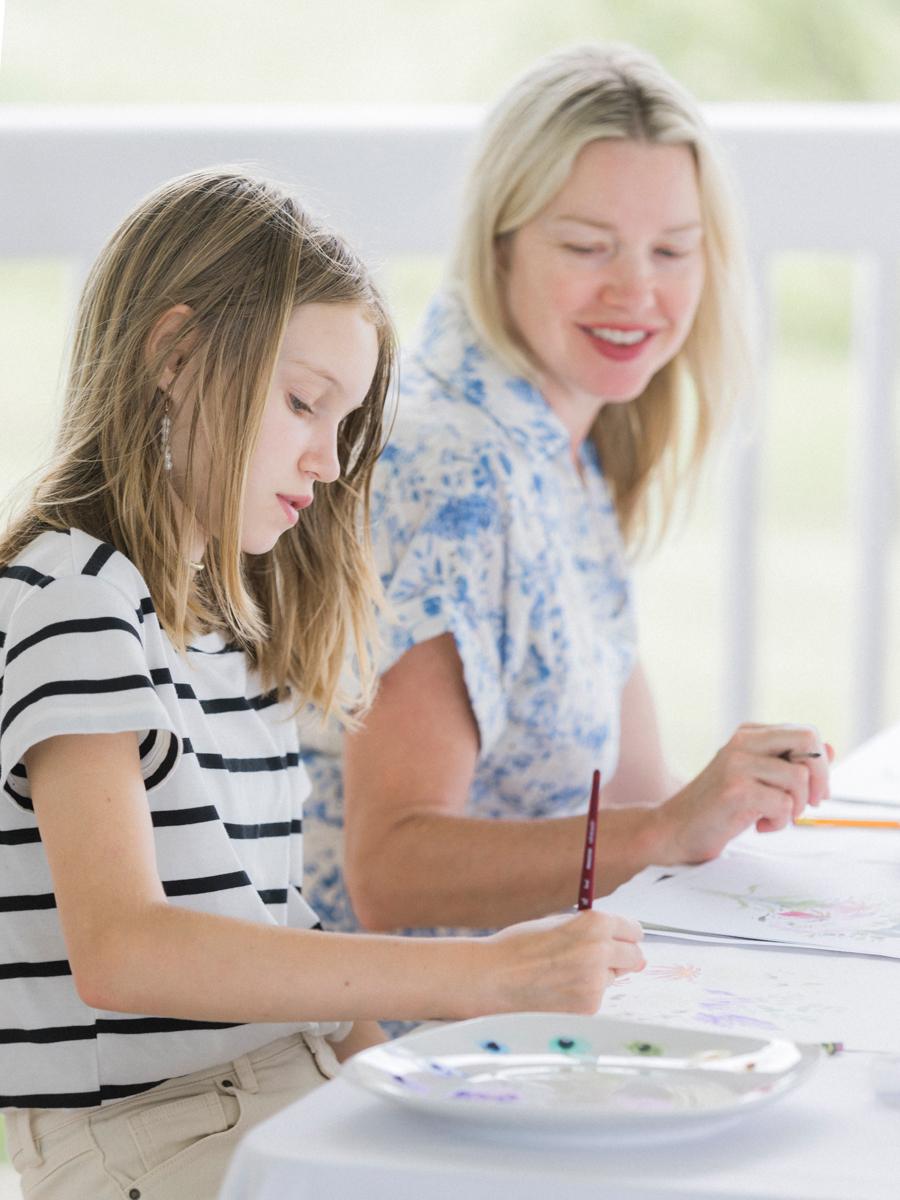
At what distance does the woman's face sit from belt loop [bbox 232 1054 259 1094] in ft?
2.82

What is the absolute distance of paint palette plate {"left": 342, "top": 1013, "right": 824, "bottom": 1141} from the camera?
1.83 ft

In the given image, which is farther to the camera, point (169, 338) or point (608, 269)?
point (608, 269)

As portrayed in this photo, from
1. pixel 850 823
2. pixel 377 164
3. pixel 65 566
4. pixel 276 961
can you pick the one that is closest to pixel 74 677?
pixel 65 566

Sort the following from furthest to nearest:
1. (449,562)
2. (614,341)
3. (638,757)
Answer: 1. (638,757)
2. (614,341)
3. (449,562)

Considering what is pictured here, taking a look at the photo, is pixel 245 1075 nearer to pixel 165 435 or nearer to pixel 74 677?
pixel 74 677

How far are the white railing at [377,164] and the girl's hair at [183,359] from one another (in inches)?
54.0

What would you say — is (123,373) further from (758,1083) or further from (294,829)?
(758,1083)

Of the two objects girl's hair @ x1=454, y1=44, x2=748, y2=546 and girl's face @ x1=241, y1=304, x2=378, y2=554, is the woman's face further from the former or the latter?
girl's face @ x1=241, y1=304, x2=378, y2=554

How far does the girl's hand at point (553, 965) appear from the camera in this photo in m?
0.75

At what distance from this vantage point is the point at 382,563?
1.35 meters

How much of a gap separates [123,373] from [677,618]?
6775 mm

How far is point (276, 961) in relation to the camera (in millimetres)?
769

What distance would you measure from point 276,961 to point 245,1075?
0.76 feet

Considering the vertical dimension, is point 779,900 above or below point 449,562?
below
